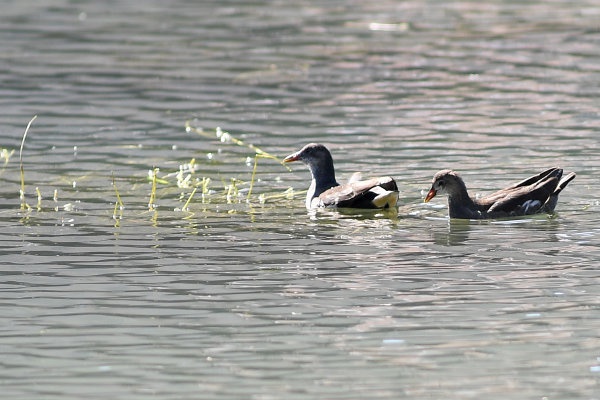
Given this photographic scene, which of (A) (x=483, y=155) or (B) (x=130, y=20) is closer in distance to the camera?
(A) (x=483, y=155)

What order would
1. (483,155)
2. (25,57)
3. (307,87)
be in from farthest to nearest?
1. (25,57)
2. (307,87)
3. (483,155)

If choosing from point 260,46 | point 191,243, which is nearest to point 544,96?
point 260,46

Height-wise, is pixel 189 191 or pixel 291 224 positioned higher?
pixel 189 191

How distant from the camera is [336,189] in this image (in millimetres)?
16469

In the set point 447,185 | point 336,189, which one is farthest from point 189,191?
point 447,185

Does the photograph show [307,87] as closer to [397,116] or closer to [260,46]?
[397,116]

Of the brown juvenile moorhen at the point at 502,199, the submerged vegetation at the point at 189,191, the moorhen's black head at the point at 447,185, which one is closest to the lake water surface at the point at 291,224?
the submerged vegetation at the point at 189,191

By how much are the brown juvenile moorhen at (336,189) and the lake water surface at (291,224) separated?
0.25 meters

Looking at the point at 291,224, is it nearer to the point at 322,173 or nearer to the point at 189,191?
the point at 322,173

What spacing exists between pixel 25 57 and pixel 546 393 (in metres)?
20.6

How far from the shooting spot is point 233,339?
36.0 feet

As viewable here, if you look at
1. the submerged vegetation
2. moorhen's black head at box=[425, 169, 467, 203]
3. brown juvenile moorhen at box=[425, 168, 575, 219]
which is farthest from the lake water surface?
moorhen's black head at box=[425, 169, 467, 203]

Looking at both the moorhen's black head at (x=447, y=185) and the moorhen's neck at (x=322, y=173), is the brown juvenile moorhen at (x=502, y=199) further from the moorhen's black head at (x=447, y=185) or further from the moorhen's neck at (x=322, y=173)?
the moorhen's neck at (x=322, y=173)

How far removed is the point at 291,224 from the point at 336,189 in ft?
3.63
